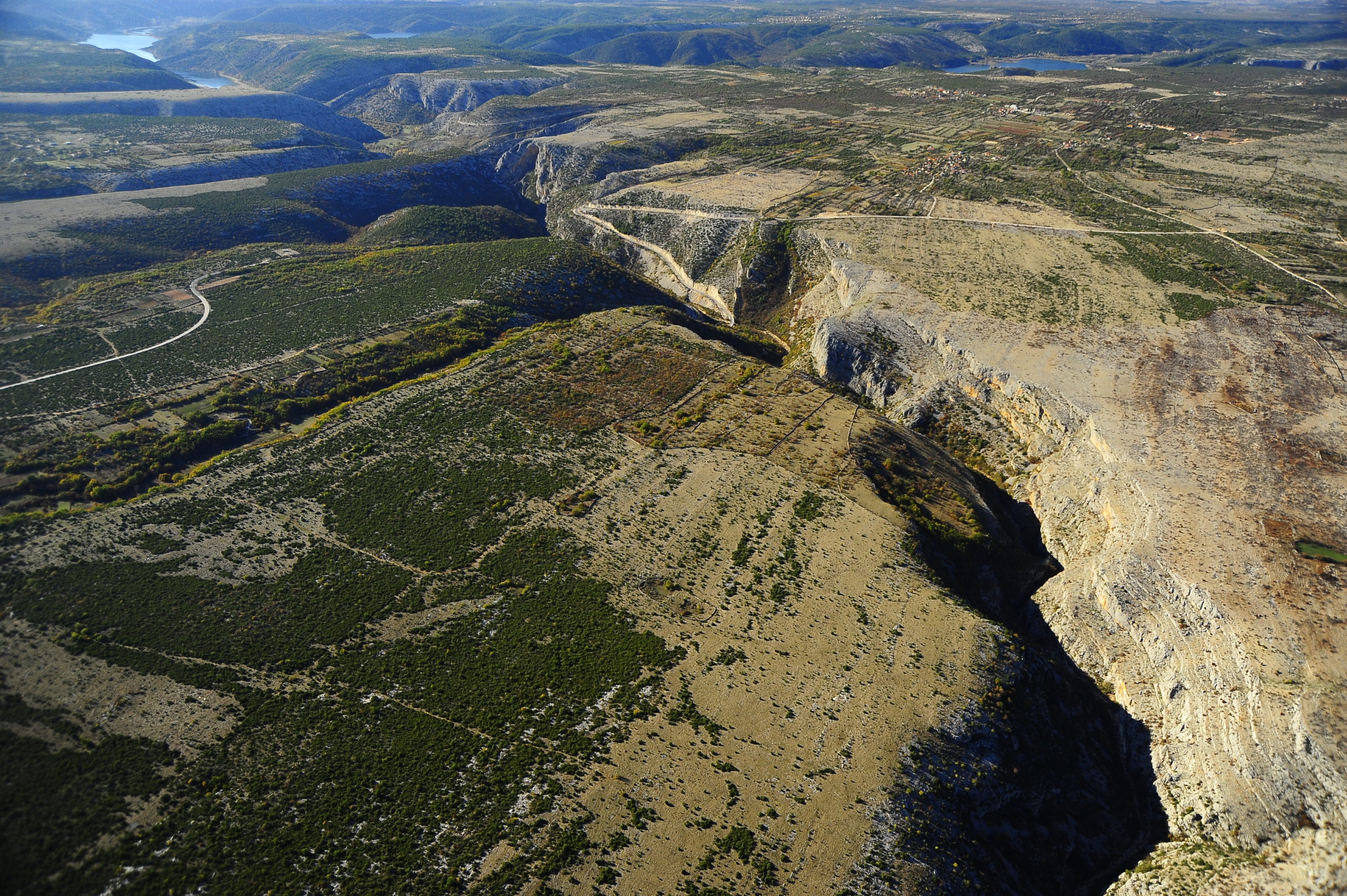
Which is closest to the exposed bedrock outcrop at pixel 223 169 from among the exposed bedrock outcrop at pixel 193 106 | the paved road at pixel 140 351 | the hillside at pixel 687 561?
the hillside at pixel 687 561

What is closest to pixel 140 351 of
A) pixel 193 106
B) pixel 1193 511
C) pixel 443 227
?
pixel 443 227

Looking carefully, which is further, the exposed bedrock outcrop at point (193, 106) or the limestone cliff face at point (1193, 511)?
the exposed bedrock outcrop at point (193, 106)

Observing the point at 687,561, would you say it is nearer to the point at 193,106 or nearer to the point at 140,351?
the point at 140,351

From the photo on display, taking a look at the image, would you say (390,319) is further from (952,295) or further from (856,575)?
(952,295)

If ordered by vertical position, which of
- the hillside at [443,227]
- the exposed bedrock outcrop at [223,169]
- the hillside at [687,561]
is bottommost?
the hillside at [687,561]

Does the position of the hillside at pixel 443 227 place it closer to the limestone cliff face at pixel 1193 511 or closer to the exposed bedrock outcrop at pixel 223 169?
the exposed bedrock outcrop at pixel 223 169

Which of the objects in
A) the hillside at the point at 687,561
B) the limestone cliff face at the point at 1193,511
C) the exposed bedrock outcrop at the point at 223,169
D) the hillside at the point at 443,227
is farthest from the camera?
the exposed bedrock outcrop at the point at 223,169
